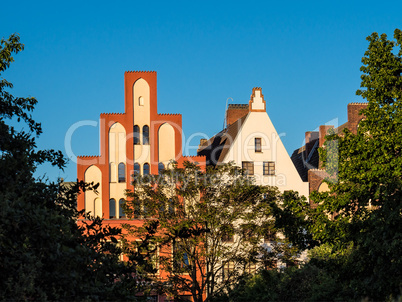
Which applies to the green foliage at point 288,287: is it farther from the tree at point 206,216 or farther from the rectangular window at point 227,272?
the tree at point 206,216

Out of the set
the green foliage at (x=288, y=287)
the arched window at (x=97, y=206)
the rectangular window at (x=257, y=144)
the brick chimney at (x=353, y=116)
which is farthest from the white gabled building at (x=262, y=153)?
the green foliage at (x=288, y=287)

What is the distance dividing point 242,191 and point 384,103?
15.9 m

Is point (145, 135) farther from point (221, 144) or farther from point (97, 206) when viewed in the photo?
point (221, 144)

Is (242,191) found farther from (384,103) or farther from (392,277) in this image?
(392,277)

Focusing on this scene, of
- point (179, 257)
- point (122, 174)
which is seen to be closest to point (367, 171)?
point (179, 257)

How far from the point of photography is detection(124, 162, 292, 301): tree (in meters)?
39.9

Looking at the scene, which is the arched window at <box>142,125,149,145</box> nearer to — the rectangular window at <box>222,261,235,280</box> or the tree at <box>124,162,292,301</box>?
the tree at <box>124,162,292,301</box>

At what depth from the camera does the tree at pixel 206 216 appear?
39875mm

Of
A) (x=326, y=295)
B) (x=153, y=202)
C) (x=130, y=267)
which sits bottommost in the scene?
(x=326, y=295)

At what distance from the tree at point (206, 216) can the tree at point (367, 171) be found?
11.7 meters

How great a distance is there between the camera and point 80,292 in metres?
9.41

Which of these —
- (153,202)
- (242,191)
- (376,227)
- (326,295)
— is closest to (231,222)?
(242,191)

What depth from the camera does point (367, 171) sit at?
26859mm

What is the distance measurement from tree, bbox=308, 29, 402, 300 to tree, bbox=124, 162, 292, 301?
11.7m
